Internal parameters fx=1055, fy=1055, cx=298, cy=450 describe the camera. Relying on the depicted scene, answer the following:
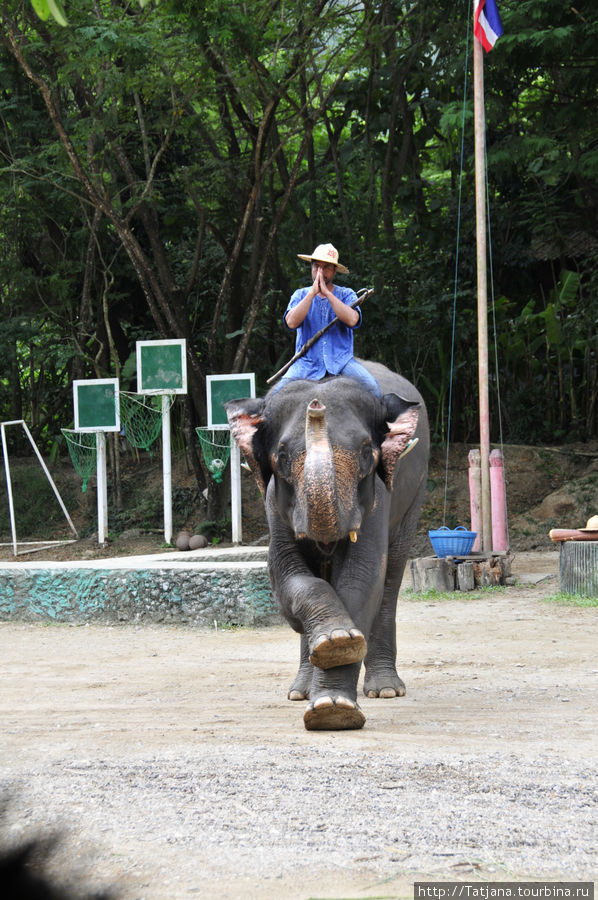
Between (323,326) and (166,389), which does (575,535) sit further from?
(166,389)

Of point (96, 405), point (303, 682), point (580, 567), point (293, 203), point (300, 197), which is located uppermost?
point (300, 197)

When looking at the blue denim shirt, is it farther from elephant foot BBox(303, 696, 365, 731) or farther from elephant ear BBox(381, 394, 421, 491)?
elephant foot BBox(303, 696, 365, 731)

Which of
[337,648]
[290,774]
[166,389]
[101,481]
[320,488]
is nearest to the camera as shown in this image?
[290,774]

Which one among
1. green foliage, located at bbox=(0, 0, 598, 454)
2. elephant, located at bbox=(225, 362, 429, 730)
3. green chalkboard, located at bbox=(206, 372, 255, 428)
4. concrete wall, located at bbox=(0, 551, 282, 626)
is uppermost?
green foliage, located at bbox=(0, 0, 598, 454)

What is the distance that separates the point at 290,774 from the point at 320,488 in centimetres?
128

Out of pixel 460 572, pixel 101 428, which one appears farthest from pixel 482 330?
pixel 101 428

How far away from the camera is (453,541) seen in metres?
12.5

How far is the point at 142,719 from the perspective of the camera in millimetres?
5535

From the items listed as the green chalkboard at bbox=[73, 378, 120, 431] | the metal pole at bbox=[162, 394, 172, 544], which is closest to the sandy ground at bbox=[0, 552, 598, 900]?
the metal pole at bbox=[162, 394, 172, 544]

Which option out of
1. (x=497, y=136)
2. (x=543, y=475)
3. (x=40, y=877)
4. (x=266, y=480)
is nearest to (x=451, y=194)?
(x=497, y=136)

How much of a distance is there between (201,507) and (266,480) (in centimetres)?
1268

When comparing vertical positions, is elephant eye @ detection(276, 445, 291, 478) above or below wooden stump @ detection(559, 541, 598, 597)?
above

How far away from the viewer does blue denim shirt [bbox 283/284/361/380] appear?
232 inches

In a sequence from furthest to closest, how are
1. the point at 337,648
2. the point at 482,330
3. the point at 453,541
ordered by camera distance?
1. the point at 482,330
2. the point at 453,541
3. the point at 337,648
